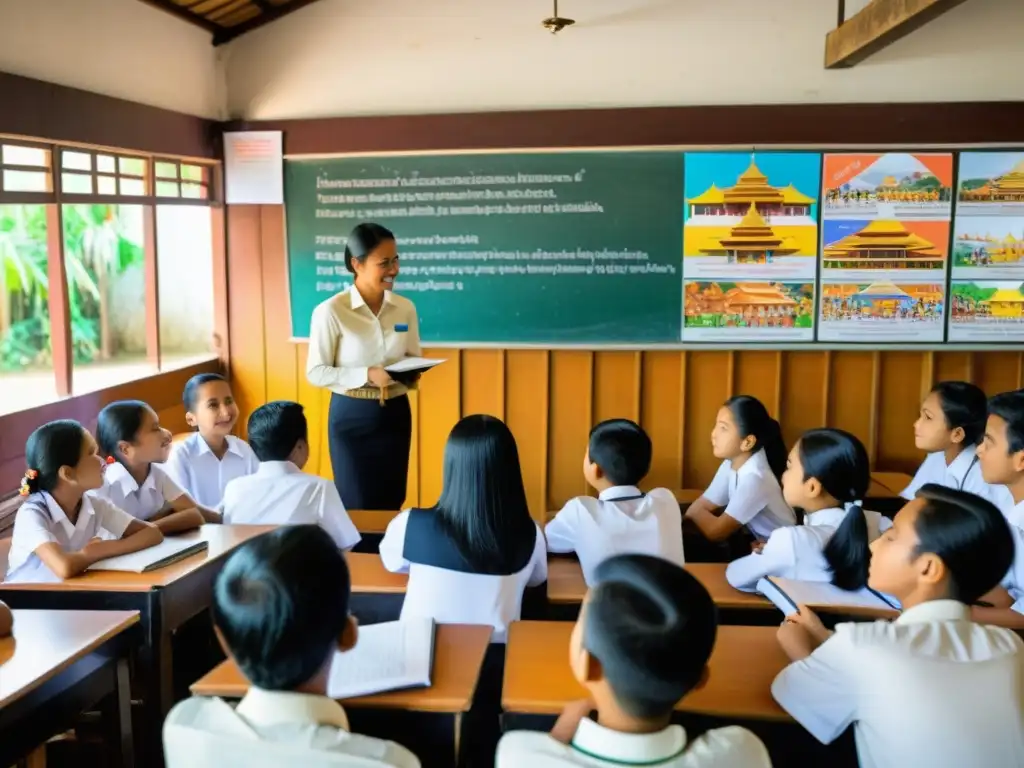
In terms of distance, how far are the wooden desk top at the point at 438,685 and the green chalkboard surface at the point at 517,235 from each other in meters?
2.86

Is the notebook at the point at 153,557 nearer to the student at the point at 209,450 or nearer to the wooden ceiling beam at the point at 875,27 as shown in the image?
the student at the point at 209,450

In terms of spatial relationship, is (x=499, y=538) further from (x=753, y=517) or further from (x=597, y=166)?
(x=597, y=166)

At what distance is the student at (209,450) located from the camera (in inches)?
125

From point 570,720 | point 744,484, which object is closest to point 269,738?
point 570,720

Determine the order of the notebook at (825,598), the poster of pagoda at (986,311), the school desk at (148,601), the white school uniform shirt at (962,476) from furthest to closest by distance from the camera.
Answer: the poster of pagoda at (986,311)
the white school uniform shirt at (962,476)
the school desk at (148,601)
the notebook at (825,598)

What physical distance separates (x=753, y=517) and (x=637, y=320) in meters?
1.63

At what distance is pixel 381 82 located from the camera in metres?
4.53

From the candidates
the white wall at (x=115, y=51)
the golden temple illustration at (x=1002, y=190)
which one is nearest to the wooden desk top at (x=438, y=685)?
the white wall at (x=115, y=51)

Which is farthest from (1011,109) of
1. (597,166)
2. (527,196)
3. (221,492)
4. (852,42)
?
(221,492)

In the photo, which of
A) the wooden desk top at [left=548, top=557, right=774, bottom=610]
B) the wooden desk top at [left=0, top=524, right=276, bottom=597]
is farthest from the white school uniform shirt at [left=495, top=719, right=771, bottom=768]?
the wooden desk top at [left=0, top=524, right=276, bottom=597]

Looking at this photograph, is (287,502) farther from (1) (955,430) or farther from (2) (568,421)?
(1) (955,430)

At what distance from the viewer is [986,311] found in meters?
4.37

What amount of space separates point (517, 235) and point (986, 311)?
7.75ft

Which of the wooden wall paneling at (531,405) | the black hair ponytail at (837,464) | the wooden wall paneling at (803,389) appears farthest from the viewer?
the wooden wall paneling at (531,405)
